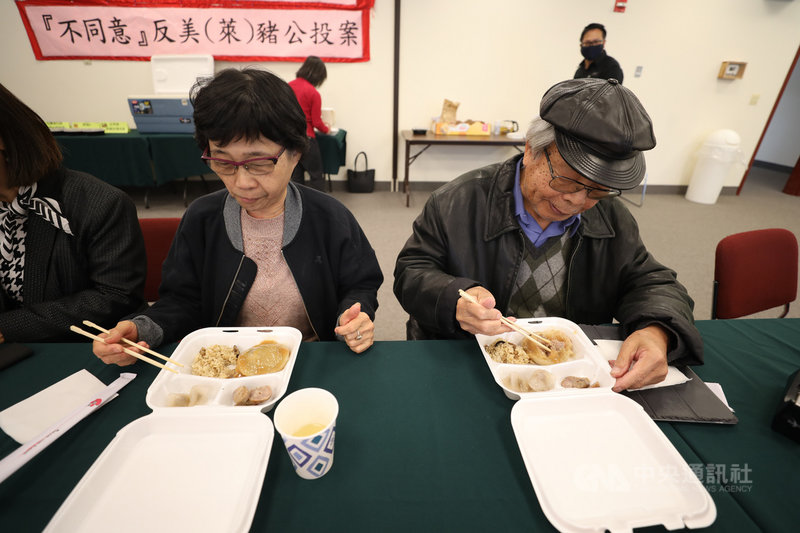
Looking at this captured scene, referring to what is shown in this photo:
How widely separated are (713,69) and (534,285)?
18.5 ft

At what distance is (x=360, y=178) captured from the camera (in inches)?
197

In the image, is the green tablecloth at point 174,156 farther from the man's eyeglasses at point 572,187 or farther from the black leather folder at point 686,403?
the black leather folder at point 686,403

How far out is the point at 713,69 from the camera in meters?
4.66

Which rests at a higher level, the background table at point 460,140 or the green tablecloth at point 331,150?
the background table at point 460,140

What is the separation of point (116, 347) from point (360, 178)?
4364 mm

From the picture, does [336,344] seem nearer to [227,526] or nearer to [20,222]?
[227,526]

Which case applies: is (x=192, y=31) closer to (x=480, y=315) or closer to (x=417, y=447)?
(x=480, y=315)

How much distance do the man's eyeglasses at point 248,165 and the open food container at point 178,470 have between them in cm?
56

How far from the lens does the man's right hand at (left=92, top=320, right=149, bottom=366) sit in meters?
0.88

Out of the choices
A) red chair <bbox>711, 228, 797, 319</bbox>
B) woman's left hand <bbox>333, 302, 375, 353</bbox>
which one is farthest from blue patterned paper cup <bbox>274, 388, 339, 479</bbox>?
red chair <bbox>711, 228, 797, 319</bbox>

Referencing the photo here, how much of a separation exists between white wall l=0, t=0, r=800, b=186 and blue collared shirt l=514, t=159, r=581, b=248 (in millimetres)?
3971

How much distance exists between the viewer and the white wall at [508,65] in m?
4.30

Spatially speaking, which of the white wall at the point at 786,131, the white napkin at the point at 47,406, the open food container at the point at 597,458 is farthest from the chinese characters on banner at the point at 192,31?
the white wall at the point at 786,131

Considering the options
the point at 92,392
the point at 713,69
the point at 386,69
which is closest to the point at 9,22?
the point at 386,69
